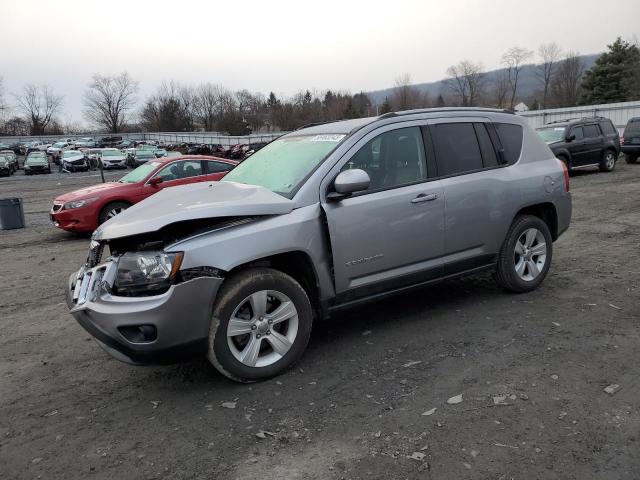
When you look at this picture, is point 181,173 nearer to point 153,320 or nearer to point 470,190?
point 470,190

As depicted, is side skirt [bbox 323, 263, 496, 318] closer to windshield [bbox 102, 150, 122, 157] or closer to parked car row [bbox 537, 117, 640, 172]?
parked car row [bbox 537, 117, 640, 172]

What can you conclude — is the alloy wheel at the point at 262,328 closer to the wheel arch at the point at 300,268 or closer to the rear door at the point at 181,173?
the wheel arch at the point at 300,268

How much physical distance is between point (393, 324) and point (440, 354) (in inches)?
30.3

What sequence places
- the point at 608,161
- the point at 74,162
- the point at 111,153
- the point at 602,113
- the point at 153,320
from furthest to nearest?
the point at 111,153 → the point at 74,162 → the point at 602,113 → the point at 608,161 → the point at 153,320

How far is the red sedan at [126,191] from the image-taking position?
10.1m

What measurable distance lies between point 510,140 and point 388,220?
6.46 feet

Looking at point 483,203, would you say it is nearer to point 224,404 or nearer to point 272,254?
point 272,254

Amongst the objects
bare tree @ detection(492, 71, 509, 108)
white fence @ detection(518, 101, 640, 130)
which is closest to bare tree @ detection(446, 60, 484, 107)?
bare tree @ detection(492, 71, 509, 108)

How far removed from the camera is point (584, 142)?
679 inches

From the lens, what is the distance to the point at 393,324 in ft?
15.7

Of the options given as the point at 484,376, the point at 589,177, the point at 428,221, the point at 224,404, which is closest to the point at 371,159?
the point at 428,221

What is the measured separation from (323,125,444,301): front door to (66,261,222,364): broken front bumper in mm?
1093

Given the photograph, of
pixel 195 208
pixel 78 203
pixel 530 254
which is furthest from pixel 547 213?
pixel 78 203

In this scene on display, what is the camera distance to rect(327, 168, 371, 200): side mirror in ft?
12.6
